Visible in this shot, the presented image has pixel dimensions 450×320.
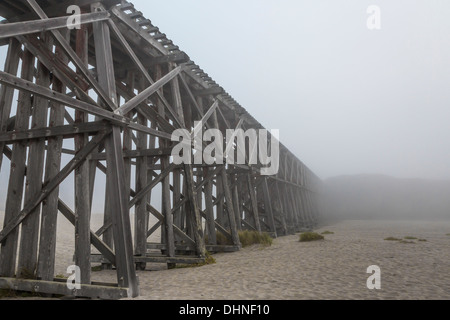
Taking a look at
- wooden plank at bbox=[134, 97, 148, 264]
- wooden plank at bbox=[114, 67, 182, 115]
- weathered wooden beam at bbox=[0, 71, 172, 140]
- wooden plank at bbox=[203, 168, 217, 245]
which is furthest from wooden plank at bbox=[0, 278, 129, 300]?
wooden plank at bbox=[203, 168, 217, 245]

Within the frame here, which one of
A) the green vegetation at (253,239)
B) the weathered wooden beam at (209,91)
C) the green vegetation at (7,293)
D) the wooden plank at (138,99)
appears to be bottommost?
the green vegetation at (253,239)

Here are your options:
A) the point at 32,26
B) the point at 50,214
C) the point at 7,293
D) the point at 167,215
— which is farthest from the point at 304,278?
the point at 32,26

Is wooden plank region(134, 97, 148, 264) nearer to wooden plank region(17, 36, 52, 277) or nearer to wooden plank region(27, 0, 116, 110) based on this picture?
wooden plank region(17, 36, 52, 277)

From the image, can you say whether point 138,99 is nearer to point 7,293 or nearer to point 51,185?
point 51,185

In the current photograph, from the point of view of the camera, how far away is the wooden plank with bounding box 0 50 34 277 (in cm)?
454

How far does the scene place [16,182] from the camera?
15.5 ft

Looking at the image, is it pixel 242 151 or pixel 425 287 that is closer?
pixel 425 287

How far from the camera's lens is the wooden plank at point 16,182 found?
4.54 m

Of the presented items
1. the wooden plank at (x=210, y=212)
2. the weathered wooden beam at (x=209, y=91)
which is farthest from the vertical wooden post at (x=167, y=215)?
the weathered wooden beam at (x=209, y=91)

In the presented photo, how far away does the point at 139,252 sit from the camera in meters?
7.13

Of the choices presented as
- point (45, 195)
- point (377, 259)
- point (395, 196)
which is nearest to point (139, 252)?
point (45, 195)

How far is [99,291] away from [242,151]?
7.92 metres

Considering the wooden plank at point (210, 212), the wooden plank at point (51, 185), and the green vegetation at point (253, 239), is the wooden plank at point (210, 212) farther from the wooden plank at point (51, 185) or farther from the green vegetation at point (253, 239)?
the wooden plank at point (51, 185)
